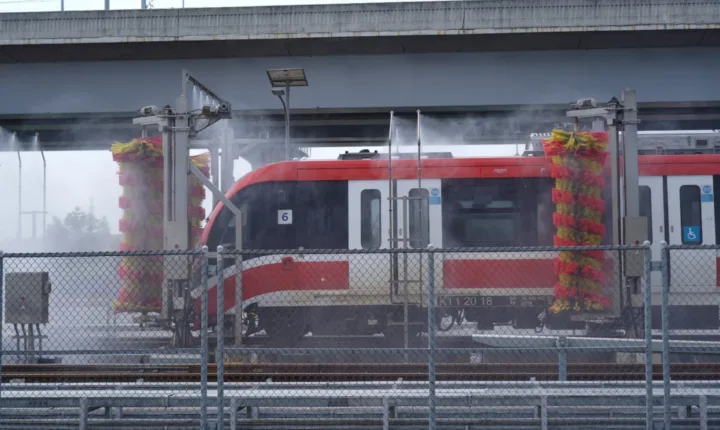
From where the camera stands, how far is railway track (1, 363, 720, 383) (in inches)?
347

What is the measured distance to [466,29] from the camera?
17375 mm

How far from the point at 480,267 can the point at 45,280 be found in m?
6.49

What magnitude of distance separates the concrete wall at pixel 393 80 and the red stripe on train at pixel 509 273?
6713 mm

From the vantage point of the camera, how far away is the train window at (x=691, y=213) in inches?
510

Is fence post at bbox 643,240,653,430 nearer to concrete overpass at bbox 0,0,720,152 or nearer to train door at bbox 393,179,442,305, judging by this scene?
train door at bbox 393,179,442,305

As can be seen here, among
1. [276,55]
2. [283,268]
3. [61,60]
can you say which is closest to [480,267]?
[283,268]

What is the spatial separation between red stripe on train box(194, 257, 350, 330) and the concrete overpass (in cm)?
660

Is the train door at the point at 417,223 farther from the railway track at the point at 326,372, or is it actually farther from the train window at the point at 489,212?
the railway track at the point at 326,372

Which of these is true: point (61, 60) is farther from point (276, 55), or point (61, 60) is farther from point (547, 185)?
point (547, 185)

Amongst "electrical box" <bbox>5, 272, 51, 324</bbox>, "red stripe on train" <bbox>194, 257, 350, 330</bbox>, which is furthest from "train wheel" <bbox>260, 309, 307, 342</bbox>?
"electrical box" <bbox>5, 272, 51, 324</bbox>

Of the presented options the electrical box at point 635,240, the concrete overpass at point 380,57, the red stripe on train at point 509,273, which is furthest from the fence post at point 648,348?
the concrete overpass at point 380,57

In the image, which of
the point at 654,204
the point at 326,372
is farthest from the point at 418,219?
the point at 326,372

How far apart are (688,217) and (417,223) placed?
174 inches

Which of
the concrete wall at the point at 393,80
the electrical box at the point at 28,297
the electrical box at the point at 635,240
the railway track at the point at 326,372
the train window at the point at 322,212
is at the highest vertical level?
the concrete wall at the point at 393,80
